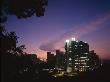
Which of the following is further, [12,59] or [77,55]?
[77,55]

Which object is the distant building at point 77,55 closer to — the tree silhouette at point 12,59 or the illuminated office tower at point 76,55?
the illuminated office tower at point 76,55

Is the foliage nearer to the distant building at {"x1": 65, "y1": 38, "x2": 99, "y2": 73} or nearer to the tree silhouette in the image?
the tree silhouette

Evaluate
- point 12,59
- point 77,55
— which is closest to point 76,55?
point 77,55

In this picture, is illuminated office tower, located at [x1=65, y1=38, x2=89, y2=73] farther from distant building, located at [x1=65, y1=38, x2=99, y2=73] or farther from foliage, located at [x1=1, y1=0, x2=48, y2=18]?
foliage, located at [x1=1, y1=0, x2=48, y2=18]

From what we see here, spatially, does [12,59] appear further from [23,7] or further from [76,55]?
[76,55]

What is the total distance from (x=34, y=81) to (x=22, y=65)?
1.32 meters

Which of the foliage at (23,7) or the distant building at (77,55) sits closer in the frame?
the foliage at (23,7)

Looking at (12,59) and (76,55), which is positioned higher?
(76,55)

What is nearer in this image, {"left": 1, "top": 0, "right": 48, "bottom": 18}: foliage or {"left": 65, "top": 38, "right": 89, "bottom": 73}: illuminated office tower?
{"left": 1, "top": 0, "right": 48, "bottom": 18}: foliage

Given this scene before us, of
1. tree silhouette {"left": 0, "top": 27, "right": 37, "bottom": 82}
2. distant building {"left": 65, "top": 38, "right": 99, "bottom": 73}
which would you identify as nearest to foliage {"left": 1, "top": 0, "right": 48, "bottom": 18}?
tree silhouette {"left": 0, "top": 27, "right": 37, "bottom": 82}

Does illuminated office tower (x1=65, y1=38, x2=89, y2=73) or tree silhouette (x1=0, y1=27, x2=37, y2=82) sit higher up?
illuminated office tower (x1=65, y1=38, x2=89, y2=73)

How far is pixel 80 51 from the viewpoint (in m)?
A: 146

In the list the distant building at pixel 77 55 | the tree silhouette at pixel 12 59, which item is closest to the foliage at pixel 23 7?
the tree silhouette at pixel 12 59

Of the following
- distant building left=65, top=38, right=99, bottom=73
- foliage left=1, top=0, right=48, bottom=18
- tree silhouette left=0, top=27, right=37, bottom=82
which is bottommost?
tree silhouette left=0, top=27, right=37, bottom=82
